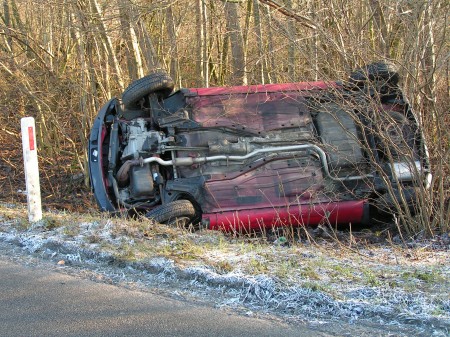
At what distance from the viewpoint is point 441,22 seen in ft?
19.9

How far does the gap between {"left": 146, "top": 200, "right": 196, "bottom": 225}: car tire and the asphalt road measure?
2.41m

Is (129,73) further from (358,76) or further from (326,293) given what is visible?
(326,293)

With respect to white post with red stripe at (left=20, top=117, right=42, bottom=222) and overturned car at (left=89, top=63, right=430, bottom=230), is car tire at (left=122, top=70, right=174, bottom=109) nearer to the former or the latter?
overturned car at (left=89, top=63, right=430, bottom=230)

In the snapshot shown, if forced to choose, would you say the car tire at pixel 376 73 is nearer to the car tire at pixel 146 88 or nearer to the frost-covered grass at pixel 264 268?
the frost-covered grass at pixel 264 268

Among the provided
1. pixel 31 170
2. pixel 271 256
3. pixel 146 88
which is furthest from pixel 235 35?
pixel 271 256

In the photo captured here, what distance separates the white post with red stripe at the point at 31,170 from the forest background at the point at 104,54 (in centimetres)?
352

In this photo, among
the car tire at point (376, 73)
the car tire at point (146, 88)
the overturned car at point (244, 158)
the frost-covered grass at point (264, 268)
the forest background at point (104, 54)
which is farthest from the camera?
the forest background at point (104, 54)

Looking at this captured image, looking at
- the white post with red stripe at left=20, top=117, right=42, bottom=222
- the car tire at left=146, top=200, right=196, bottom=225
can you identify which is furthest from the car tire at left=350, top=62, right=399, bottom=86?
the white post with red stripe at left=20, top=117, right=42, bottom=222

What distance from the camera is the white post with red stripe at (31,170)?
6.46m

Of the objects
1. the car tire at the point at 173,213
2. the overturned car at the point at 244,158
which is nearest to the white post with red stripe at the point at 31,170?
the overturned car at the point at 244,158

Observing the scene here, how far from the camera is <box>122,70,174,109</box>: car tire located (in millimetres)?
7719

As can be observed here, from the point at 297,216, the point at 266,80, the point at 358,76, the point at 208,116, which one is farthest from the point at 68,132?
the point at 358,76

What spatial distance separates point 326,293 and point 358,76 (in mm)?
3189

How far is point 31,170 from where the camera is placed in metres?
6.49
